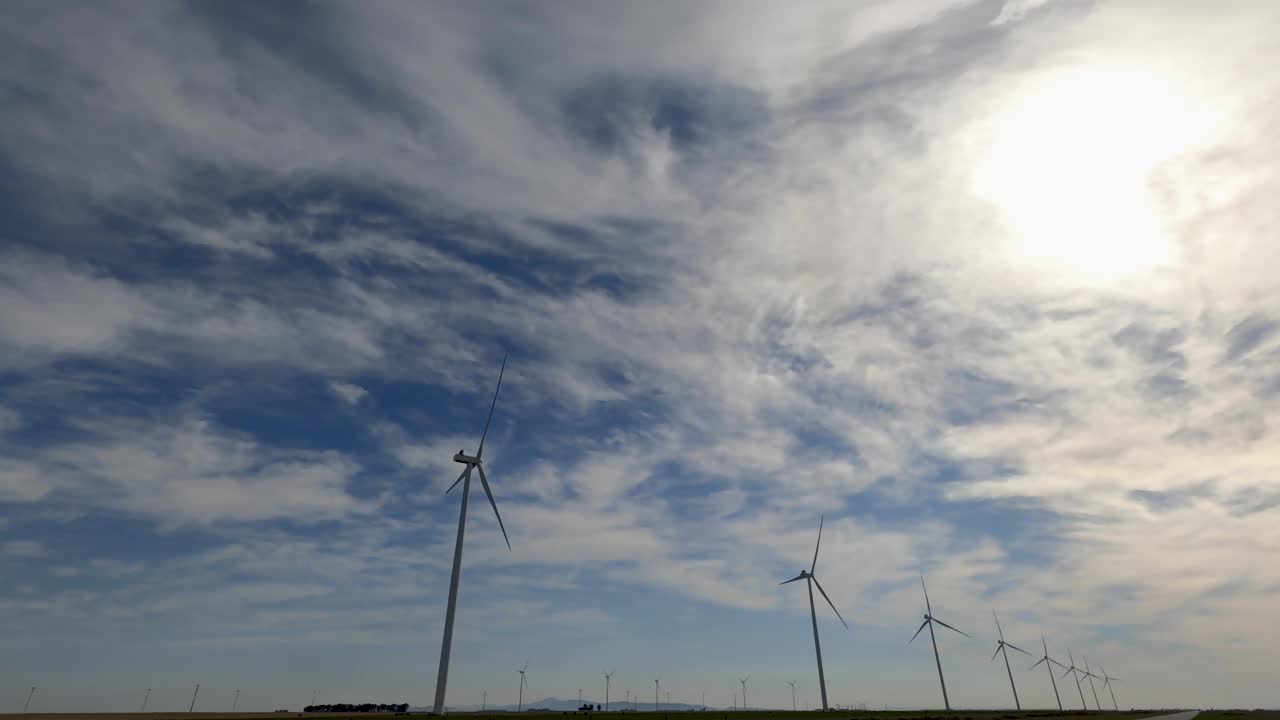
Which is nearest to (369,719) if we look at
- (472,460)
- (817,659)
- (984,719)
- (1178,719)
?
(472,460)

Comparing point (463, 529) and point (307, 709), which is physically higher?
point (463, 529)

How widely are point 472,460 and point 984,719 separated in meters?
122

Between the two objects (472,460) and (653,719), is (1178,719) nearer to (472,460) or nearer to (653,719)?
(653,719)

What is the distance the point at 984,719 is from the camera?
13650cm

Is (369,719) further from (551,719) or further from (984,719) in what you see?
(984,719)

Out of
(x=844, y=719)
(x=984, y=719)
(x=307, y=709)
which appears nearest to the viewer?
(x=844, y=719)

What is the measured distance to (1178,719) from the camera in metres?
152

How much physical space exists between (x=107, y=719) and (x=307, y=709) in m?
48.3

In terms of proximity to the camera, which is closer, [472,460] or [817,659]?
[472,460]

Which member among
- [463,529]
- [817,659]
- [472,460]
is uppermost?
[472,460]

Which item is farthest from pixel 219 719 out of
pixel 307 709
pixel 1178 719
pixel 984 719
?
pixel 1178 719

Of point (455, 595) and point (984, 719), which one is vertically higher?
point (455, 595)

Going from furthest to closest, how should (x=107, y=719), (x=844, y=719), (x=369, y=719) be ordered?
1. (x=107, y=719)
2. (x=844, y=719)
3. (x=369, y=719)

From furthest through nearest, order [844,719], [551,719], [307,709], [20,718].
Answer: [307,709]
[20,718]
[844,719]
[551,719]
